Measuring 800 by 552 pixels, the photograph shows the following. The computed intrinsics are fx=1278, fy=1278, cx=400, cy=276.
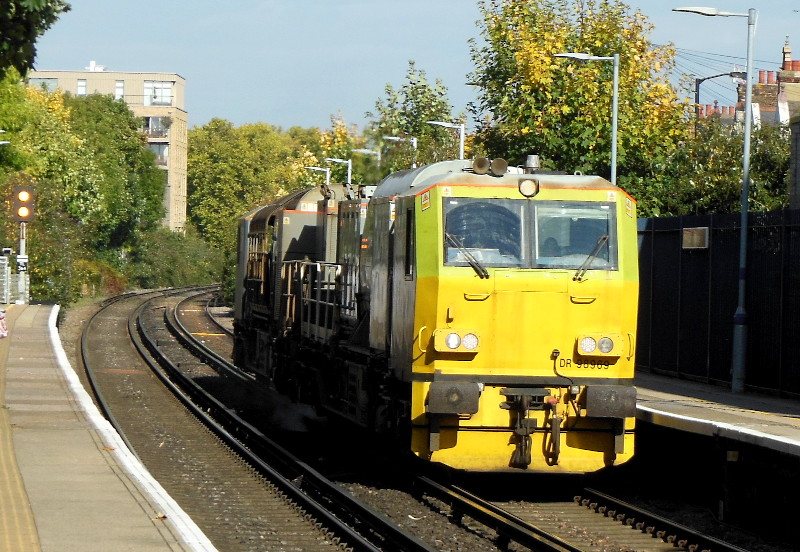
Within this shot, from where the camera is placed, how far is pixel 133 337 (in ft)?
136

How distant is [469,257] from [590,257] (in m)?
1.34

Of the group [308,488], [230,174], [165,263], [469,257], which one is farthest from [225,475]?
[230,174]

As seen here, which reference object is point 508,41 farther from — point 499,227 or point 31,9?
point 31,9

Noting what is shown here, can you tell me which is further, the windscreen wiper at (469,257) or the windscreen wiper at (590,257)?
the windscreen wiper at (590,257)

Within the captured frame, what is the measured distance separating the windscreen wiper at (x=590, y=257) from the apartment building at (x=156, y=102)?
351 ft

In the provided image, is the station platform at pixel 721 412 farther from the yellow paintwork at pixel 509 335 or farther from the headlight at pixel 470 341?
the headlight at pixel 470 341

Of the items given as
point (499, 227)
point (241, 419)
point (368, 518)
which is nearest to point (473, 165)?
point (499, 227)

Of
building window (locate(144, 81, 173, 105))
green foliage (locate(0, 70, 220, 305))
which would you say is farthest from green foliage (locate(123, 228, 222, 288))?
building window (locate(144, 81, 173, 105))

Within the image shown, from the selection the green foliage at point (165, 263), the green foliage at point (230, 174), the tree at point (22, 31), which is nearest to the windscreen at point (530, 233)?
the tree at point (22, 31)

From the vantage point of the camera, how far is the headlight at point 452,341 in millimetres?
13359

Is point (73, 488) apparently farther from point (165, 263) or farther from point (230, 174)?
point (230, 174)

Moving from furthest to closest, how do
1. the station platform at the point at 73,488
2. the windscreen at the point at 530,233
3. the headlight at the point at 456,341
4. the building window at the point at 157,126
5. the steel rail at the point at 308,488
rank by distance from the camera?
the building window at the point at 157,126
the windscreen at the point at 530,233
the headlight at the point at 456,341
the steel rail at the point at 308,488
the station platform at the point at 73,488

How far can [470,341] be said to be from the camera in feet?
44.0

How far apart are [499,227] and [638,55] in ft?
57.8
